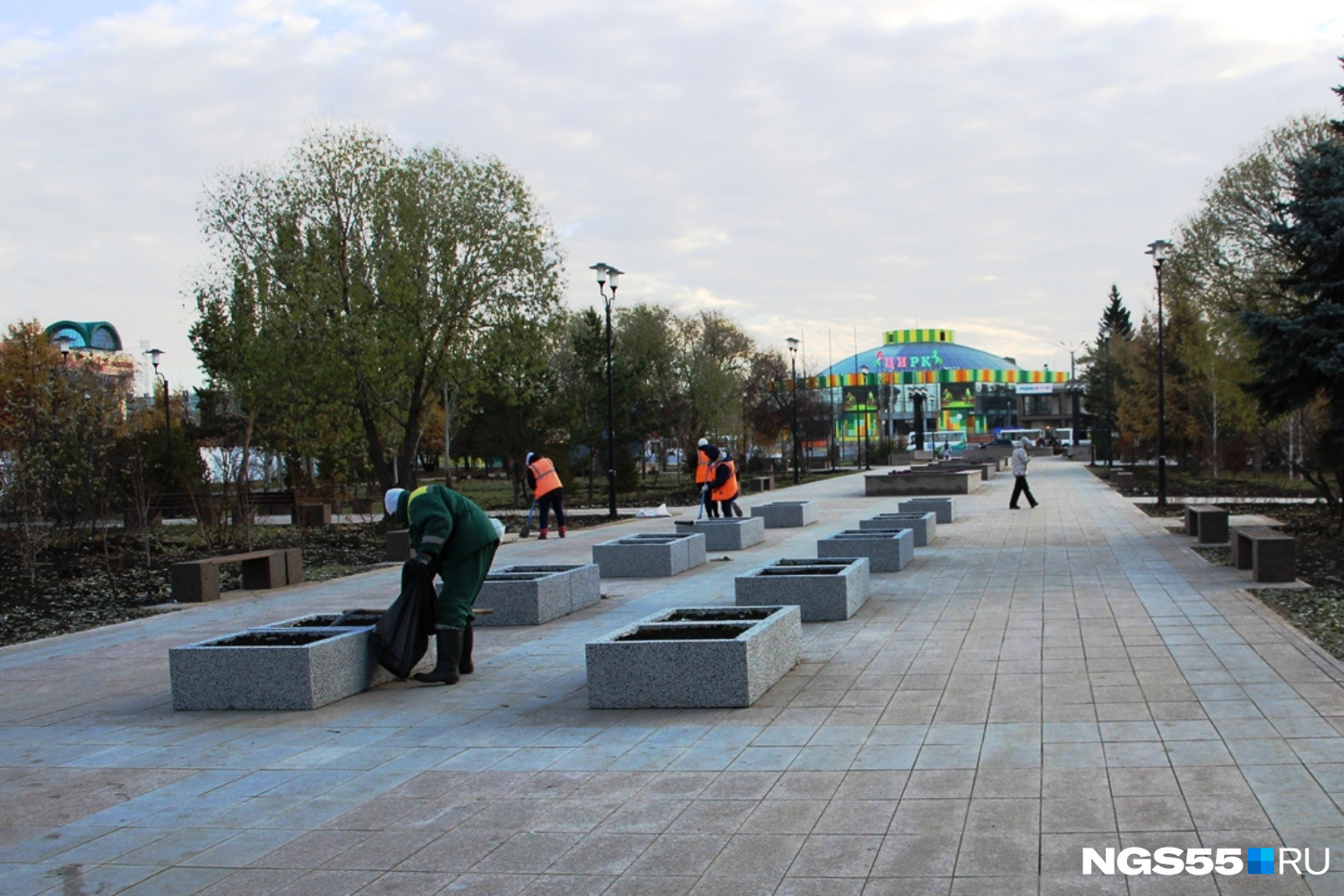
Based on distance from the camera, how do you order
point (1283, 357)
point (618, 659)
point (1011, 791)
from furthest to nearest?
point (1283, 357) < point (618, 659) < point (1011, 791)

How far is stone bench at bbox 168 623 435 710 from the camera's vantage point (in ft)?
24.9

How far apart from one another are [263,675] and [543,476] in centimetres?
1291

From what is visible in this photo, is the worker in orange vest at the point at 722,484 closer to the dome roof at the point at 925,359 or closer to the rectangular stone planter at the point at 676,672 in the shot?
the rectangular stone planter at the point at 676,672

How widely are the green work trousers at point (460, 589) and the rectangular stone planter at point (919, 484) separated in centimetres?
2567

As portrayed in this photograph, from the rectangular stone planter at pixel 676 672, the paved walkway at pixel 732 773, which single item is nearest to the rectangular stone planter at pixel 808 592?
the paved walkway at pixel 732 773

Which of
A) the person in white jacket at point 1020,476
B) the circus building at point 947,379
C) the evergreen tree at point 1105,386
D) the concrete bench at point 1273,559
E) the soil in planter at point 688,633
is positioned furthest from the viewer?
the circus building at point 947,379

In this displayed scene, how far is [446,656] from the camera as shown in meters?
8.20

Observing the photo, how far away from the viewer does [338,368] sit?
23.6 m

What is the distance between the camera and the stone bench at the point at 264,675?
7.60 m

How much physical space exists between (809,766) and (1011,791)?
3.25 ft

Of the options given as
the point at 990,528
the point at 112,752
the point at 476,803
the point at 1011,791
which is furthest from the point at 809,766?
the point at 990,528

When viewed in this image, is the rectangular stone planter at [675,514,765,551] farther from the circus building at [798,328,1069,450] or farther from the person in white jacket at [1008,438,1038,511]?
the circus building at [798,328,1069,450]

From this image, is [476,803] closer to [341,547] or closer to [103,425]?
[341,547]

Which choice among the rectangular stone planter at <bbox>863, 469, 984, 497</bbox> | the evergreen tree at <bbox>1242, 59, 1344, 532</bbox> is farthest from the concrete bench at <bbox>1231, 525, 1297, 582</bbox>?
the rectangular stone planter at <bbox>863, 469, 984, 497</bbox>
